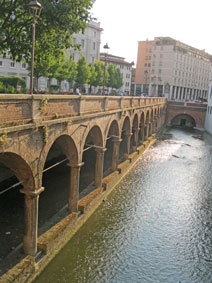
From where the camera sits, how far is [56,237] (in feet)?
46.5

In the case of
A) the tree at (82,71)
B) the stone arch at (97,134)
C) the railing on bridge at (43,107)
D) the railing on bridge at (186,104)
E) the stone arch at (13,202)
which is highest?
the tree at (82,71)

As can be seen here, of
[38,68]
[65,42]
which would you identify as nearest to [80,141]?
[65,42]

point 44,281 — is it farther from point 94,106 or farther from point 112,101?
point 112,101

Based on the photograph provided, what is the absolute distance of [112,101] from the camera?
2272cm

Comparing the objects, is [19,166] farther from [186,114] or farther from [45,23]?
[186,114]

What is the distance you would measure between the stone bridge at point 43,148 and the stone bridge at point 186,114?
45.1 meters

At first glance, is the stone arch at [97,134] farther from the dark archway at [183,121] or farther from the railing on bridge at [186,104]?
the dark archway at [183,121]

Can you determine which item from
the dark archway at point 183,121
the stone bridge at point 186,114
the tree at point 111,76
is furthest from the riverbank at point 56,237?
the tree at point 111,76

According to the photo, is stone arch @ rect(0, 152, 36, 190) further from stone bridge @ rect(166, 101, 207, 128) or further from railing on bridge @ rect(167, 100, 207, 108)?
railing on bridge @ rect(167, 100, 207, 108)

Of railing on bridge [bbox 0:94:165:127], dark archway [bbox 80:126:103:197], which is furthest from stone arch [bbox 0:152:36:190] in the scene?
Result: dark archway [bbox 80:126:103:197]

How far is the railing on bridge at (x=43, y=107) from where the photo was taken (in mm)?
10344

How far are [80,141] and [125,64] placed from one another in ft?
302

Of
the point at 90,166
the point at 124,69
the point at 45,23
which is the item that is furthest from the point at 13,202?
the point at 124,69

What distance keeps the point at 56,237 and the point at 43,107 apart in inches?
241
